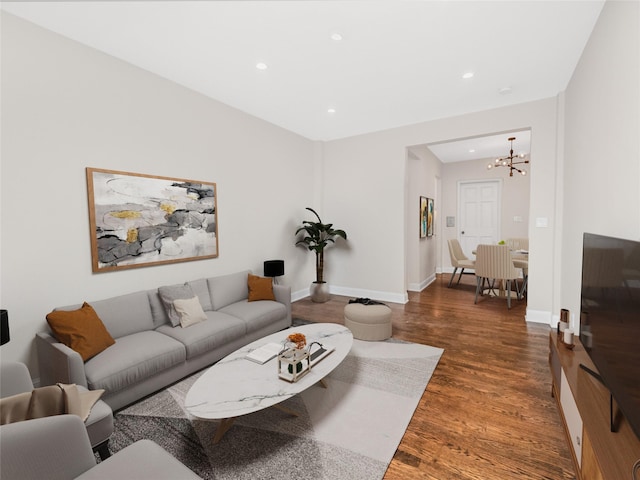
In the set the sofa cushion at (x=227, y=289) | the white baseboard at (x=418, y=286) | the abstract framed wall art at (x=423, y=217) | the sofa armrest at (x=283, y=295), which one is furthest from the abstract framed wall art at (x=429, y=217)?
the sofa cushion at (x=227, y=289)

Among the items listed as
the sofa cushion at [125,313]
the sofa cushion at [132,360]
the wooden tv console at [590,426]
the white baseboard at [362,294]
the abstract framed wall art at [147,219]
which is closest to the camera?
the wooden tv console at [590,426]

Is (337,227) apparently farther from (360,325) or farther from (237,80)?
(237,80)

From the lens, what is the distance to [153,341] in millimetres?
2482

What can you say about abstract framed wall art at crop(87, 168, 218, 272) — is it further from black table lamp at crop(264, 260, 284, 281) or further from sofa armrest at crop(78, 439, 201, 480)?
sofa armrest at crop(78, 439, 201, 480)

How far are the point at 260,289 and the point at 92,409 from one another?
2124mm

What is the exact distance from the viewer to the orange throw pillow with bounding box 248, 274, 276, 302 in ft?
12.0

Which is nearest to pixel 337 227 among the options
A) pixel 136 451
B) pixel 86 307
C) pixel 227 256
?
pixel 227 256

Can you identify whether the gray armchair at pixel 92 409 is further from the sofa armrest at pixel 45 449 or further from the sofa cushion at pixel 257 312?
the sofa cushion at pixel 257 312

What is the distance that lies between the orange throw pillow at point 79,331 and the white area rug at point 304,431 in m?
0.52

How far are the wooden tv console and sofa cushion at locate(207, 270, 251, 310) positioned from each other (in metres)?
3.12

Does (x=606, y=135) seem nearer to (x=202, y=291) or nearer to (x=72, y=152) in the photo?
(x=202, y=291)

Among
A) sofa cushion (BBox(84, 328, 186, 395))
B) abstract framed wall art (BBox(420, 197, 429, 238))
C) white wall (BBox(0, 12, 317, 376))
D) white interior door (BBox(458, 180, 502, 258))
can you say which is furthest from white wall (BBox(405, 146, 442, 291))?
sofa cushion (BBox(84, 328, 186, 395))

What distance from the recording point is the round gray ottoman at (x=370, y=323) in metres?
3.37

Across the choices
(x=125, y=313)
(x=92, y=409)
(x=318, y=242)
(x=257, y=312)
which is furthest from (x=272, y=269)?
(x=92, y=409)
